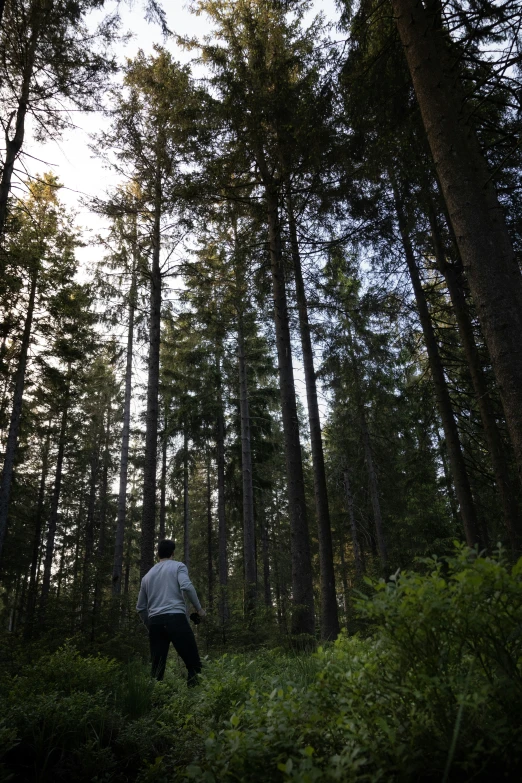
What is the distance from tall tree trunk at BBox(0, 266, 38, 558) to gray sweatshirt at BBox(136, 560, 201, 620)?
7216mm

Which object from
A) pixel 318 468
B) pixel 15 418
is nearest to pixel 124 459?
pixel 15 418

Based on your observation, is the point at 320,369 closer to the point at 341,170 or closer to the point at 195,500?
the point at 341,170

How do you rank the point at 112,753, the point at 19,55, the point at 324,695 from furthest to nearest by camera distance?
1. the point at 19,55
2. the point at 112,753
3. the point at 324,695

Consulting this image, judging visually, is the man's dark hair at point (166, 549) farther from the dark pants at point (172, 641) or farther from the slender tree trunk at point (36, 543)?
the slender tree trunk at point (36, 543)

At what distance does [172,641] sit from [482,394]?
225 inches

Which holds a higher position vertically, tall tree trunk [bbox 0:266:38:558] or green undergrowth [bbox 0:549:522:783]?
tall tree trunk [bbox 0:266:38:558]

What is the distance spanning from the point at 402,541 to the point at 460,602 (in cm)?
2008

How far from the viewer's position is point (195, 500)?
30.1 m

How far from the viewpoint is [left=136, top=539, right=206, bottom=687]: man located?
16.4 feet

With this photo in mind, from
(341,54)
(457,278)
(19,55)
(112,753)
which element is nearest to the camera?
(112,753)

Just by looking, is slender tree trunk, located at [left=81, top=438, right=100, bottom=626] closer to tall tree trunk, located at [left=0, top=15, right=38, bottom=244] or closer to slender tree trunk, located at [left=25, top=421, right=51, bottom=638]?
slender tree trunk, located at [left=25, top=421, right=51, bottom=638]

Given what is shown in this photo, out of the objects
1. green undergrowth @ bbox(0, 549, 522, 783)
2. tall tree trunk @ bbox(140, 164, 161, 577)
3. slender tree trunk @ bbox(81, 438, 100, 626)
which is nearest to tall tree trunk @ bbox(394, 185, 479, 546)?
tall tree trunk @ bbox(140, 164, 161, 577)

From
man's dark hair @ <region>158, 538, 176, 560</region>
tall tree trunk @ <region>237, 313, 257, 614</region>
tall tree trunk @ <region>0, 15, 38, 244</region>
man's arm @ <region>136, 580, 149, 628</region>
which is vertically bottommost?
man's arm @ <region>136, 580, 149, 628</region>

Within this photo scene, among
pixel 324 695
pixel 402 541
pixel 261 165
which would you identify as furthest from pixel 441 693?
pixel 402 541
